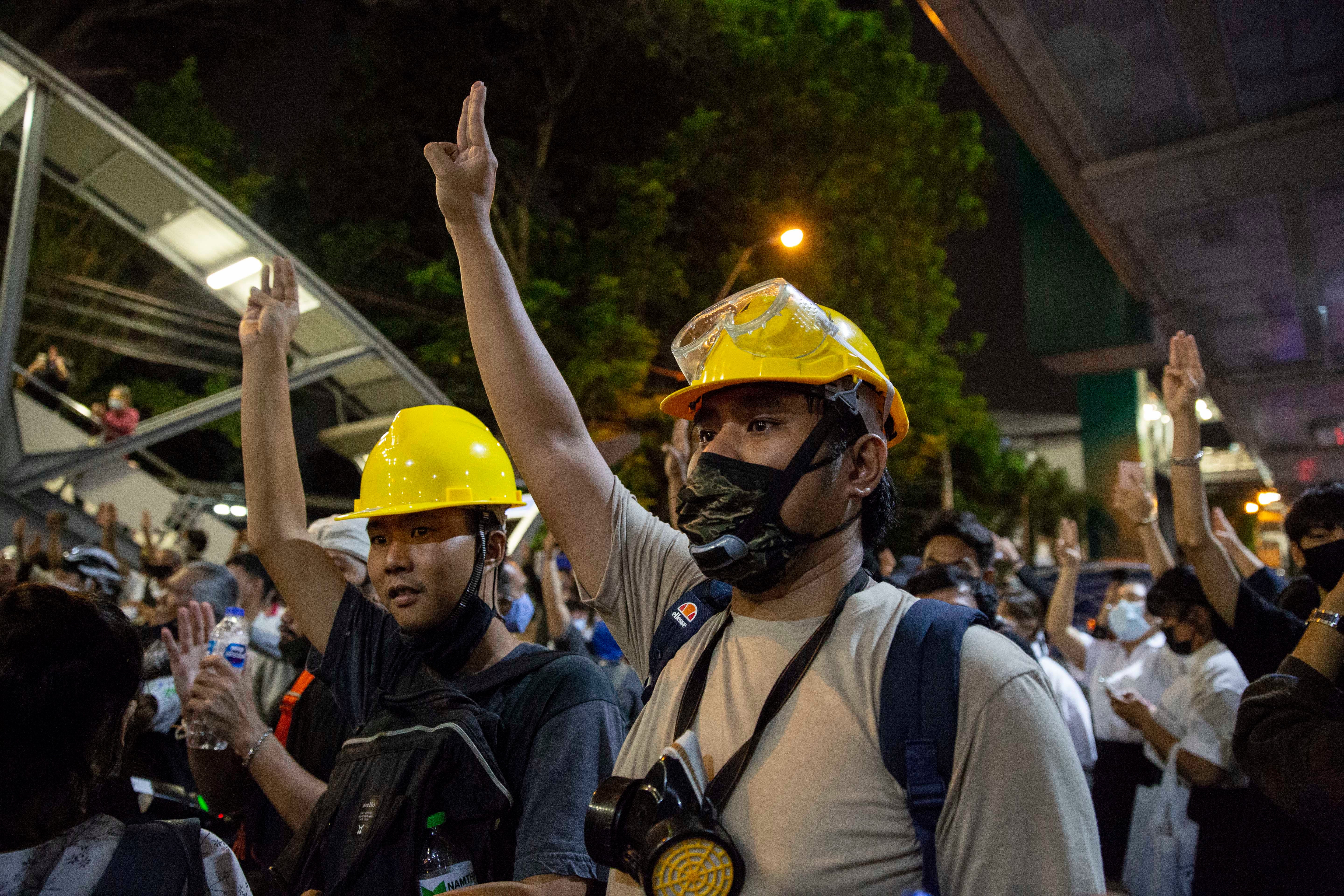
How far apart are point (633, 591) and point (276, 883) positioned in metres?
1.11

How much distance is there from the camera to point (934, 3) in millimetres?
9258

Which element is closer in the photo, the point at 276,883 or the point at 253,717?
the point at 276,883

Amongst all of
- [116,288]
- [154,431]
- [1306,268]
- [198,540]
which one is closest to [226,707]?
[198,540]

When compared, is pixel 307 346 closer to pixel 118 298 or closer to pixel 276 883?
pixel 118 298

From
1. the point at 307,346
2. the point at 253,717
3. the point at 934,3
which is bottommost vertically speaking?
the point at 253,717

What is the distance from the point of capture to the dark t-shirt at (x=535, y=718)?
2.20 m

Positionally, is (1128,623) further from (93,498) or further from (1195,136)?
(93,498)

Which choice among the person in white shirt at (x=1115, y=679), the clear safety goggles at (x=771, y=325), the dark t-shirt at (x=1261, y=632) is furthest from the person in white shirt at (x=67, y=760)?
the person in white shirt at (x=1115, y=679)

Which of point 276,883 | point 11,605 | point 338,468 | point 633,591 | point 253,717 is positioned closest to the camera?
point 11,605

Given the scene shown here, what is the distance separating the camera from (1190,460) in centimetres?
389

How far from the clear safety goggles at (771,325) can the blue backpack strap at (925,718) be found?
0.59 meters

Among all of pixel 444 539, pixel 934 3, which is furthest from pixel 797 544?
pixel 934 3

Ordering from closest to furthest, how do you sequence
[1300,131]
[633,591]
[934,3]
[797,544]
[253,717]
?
[797,544], [633,591], [253,717], [934,3], [1300,131]

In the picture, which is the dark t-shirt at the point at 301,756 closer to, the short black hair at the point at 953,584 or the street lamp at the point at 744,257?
the short black hair at the point at 953,584
